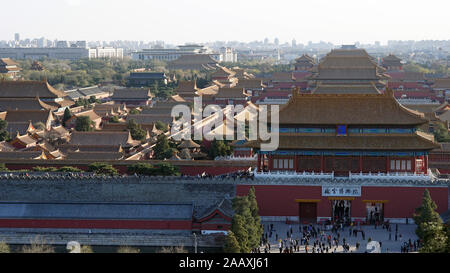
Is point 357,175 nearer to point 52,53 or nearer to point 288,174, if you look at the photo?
point 288,174

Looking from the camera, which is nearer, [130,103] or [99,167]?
[99,167]

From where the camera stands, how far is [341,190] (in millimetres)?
32344

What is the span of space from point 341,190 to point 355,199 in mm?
775

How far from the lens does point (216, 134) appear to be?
152 feet

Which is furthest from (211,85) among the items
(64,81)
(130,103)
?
(64,81)

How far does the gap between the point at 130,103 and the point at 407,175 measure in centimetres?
4815

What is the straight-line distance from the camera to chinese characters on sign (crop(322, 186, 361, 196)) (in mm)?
32281

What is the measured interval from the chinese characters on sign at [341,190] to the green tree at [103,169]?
1100 cm

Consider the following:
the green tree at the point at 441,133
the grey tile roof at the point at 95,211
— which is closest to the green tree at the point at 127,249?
the grey tile roof at the point at 95,211

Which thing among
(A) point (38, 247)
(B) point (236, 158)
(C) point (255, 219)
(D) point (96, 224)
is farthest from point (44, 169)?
(C) point (255, 219)

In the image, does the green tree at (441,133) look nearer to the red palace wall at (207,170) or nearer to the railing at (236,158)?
the railing at (236,158)

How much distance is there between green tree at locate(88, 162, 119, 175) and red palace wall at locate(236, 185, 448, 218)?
7.39m

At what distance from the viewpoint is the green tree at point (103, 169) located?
Result: 36312mm
